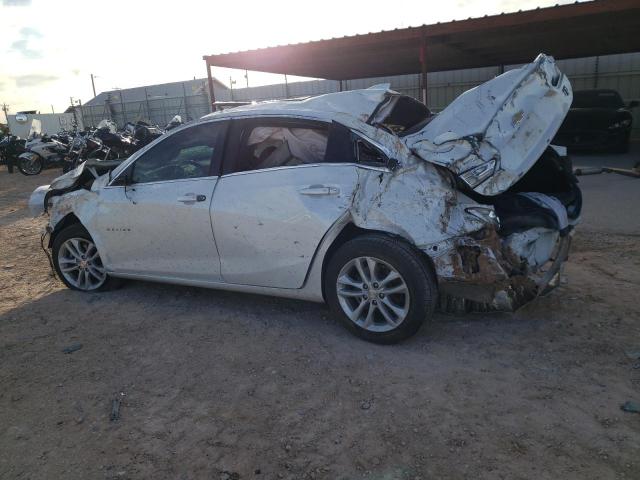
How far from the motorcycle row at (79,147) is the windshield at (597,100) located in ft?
36.9

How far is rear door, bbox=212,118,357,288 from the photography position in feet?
11.0

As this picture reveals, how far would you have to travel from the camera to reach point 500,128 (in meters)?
3.22

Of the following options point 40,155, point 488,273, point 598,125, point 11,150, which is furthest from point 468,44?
point 11,150

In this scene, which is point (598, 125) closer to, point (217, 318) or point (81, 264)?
point (217, 318)

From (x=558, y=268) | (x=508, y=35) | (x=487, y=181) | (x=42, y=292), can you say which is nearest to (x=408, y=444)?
(x=487, y=181)

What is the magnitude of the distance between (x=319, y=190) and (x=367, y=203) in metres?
0.36

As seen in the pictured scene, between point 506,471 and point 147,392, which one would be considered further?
point 147,392

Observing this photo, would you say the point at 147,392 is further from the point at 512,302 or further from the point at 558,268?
the point at 558,268

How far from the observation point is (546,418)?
8.13ft

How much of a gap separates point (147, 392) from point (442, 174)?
7.53 feet

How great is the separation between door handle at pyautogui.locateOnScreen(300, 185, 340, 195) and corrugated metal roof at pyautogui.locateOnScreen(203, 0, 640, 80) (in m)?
6.69

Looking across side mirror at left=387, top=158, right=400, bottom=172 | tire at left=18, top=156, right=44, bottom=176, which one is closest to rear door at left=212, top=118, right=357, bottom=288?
side mirror at left=387, top=158, right=400, bottom=172

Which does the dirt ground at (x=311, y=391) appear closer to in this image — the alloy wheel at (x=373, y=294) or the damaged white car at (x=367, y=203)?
the alloy wheel at (x=373, y=294)

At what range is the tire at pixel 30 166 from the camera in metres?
15.2
